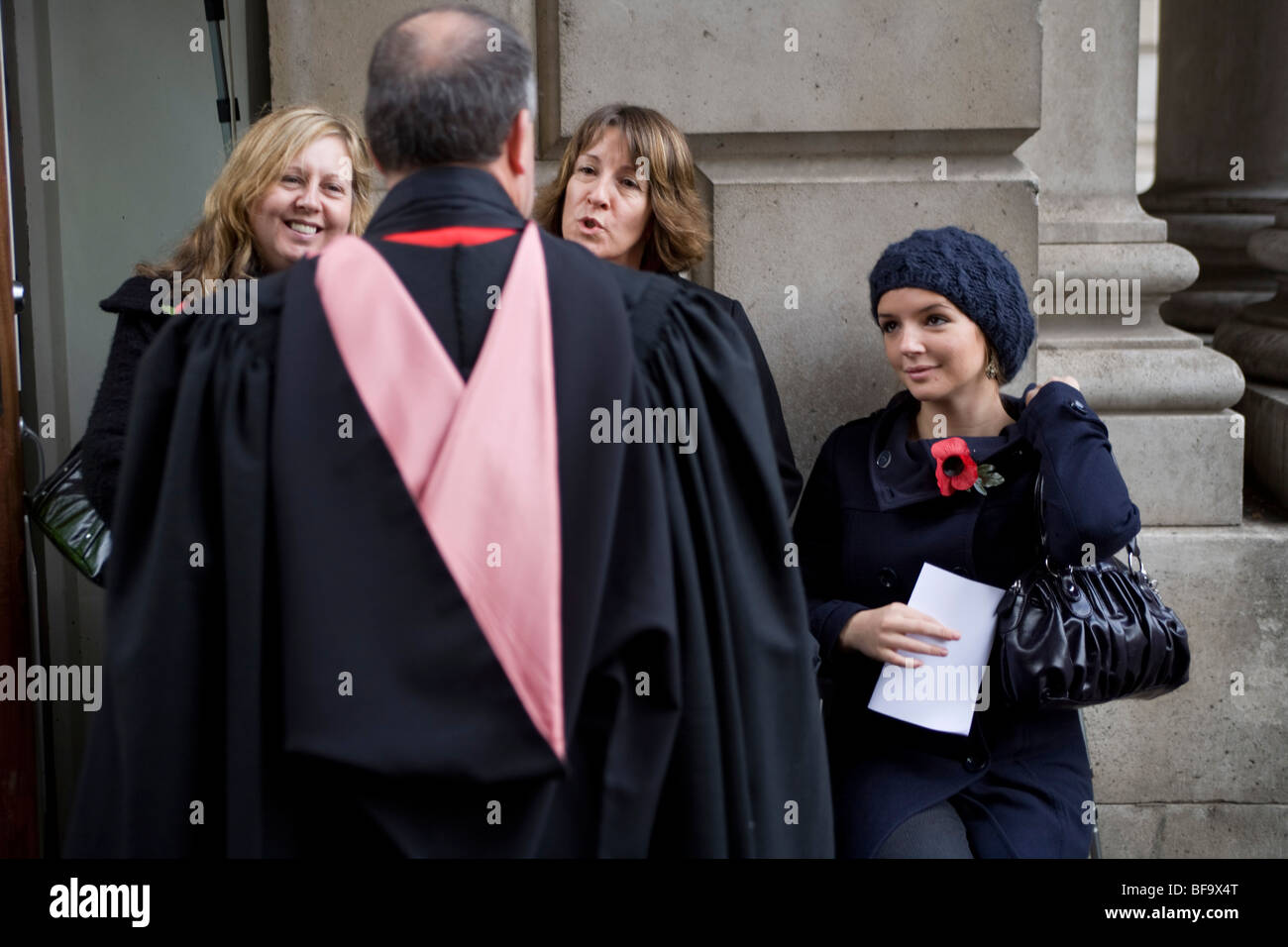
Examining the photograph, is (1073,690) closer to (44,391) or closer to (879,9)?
(879,9)

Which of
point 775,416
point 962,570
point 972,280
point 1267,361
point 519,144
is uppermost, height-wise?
point 519,144

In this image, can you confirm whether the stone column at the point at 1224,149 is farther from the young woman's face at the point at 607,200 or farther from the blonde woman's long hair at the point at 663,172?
the young woman's face at the point at 607,200

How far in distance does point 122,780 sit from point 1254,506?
351 cm

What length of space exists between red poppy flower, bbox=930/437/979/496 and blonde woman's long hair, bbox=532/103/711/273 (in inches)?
30.8

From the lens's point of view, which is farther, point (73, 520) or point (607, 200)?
point (607, 200)

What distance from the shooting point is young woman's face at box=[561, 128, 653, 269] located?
3268 mm

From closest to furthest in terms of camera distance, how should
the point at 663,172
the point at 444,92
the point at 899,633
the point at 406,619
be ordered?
the point at 406,619
the point at 444,92
the point at 899,633
the point at 663,172

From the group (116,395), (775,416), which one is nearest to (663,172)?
(775,416)

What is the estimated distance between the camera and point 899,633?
2.86m

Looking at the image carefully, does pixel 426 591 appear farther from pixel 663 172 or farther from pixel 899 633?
pixel 663 172

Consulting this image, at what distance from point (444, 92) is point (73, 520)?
1.49 meters

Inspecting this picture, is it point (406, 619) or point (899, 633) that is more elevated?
point (406, 619)

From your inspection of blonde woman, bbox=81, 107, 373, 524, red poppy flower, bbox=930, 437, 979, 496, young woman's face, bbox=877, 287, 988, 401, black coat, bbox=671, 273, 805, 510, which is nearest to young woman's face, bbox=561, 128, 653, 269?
black coat, bbox=671, 273, 805, 510

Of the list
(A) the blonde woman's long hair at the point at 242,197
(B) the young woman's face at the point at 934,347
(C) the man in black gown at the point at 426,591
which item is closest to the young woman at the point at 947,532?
(B) the young woman's face at the point at 934,347
